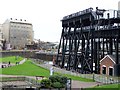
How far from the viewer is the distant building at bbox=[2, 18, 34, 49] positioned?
16950 centimetres

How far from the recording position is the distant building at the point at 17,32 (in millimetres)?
169500

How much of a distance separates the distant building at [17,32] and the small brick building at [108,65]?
390 ft

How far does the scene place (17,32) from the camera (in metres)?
172

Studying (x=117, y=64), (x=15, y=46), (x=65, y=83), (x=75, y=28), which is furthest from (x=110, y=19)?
(x=15, y=46)

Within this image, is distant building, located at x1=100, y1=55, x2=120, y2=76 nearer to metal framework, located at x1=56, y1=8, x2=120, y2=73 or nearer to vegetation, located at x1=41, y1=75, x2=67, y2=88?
metal framework, located at x1=56, y1=8, x2=120, y2=73

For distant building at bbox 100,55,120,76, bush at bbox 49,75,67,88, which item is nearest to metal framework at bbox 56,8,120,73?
distant building at bbox 100,55,120,76

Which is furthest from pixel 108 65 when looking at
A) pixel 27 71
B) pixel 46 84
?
pixel 46 84

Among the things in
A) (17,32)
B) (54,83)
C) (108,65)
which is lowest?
(54,83)

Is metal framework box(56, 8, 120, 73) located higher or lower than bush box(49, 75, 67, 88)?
higher

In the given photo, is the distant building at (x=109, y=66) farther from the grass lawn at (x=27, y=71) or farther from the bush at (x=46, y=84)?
the bush at (x=46, y=84)

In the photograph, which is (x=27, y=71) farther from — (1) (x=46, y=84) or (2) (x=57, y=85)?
(2) (x=57, y=85)

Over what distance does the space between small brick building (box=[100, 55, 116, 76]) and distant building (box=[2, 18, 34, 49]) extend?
4685 inches

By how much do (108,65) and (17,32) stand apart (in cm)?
12528

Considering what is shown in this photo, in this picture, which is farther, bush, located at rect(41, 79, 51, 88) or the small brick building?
the small brick building
